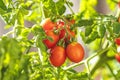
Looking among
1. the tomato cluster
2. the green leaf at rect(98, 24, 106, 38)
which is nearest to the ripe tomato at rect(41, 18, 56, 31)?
the tomato cluster

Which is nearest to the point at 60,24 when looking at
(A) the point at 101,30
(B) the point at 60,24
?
(B) the point at 60,24

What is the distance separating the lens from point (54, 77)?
3.01 feet

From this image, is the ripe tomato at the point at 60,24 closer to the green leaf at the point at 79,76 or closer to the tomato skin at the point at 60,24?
the tomato skin at the point at 60,24

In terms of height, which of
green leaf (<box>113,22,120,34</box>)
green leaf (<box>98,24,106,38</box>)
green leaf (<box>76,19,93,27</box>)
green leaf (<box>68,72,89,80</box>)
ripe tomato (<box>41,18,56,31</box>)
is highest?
ripe tomato (<box>41,18,56,31</box>)

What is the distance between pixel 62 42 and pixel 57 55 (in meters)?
0.05

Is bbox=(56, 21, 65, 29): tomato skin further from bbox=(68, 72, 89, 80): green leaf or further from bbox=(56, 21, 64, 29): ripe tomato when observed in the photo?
bbox=(68, 72, 89, 80): green leaf

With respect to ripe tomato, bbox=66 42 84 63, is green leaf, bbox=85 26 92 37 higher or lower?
higher

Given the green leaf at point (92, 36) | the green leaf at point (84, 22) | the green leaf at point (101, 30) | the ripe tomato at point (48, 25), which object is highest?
the ripe tomato at point (48, 25)

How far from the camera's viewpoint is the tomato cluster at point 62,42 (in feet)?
3.01

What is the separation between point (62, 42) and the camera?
3.18ft

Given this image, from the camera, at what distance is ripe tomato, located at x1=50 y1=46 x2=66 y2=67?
37.1 inches

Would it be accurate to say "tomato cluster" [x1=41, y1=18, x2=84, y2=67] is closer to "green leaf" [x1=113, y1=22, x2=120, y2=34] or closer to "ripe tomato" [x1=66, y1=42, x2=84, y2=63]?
"ripe tomato" [x1=66, y1=42, x2=84, y2=63]

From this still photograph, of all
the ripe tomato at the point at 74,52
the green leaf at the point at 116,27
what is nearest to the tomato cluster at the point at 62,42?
the ripe tomato at the point at 74,52

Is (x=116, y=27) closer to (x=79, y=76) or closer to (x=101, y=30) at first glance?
(x=101, y=30)
